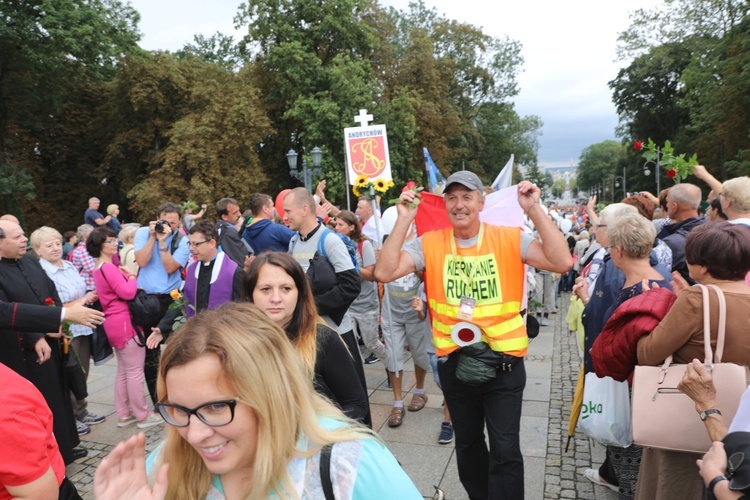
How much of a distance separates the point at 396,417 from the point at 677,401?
3033mm

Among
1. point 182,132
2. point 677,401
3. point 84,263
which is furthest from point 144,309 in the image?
point 182,132

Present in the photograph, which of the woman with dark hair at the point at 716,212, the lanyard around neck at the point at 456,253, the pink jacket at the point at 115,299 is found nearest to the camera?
the lanyard around neck at the point at 456,253

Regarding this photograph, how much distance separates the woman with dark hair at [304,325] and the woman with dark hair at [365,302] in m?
2.47

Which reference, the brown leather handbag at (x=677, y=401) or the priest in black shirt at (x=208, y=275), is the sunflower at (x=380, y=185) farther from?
the brown leather handbag at (x=677, y=401)

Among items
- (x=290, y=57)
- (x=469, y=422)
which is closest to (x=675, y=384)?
(x=469, y=422)

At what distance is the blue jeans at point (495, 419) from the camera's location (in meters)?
2.84

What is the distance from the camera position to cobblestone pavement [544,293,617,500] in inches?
141

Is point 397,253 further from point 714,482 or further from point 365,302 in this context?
point 365,302

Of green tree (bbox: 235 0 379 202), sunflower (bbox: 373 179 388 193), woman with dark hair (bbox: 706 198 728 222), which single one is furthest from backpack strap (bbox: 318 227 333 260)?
green tree (bbox: 235 0 379 202)

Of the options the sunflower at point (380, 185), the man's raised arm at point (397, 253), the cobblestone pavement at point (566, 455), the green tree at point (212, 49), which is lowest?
the cobblestone pavement at point (566, 455)

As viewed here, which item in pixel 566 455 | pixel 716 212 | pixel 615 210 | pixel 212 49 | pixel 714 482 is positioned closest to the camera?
pixel 714 482

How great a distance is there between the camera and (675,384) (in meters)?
2.21

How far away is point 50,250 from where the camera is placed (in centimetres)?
483

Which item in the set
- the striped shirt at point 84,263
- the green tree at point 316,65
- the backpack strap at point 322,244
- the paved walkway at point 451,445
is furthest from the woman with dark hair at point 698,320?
the green tree at point 316,65
